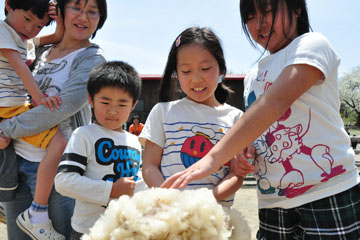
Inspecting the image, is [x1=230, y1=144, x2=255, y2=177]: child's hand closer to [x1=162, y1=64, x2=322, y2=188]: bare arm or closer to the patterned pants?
the patterned pants

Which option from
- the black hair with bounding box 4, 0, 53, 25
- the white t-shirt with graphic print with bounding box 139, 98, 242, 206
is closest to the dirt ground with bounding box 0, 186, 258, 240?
the white t-shirt with graphic print with bounding box 139, 98, 242, 206

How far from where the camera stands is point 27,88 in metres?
2.15

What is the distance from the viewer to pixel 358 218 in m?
1.50

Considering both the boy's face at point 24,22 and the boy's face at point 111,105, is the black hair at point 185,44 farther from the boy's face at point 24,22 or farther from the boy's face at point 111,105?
the boy's face at point 24,22

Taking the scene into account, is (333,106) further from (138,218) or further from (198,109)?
(138,218)

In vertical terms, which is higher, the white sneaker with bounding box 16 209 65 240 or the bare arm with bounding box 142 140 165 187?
the bare arm with bounding box 142 140 165 187

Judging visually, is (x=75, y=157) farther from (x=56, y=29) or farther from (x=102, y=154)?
(x=56, y=29)

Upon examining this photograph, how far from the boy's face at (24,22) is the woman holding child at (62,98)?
19cm

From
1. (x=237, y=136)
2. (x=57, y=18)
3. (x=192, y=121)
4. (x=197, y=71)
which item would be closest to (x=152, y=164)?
(x=192, y=121)

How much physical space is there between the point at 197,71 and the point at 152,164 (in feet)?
1.83

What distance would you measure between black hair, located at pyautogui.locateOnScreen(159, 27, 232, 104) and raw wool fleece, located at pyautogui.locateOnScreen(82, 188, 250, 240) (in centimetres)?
116

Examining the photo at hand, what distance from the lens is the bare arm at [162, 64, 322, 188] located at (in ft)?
3.74

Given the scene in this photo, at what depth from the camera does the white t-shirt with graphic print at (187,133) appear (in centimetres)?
174

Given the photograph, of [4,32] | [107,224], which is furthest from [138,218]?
[4,32]
